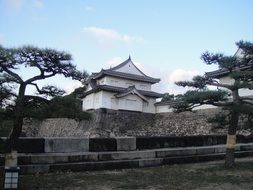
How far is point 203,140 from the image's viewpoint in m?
11.7

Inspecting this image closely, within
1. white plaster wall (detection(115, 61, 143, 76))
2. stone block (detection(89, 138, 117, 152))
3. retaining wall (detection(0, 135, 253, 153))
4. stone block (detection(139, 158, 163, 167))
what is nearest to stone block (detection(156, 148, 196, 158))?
stone block (detection(139, 158, 163, 167))

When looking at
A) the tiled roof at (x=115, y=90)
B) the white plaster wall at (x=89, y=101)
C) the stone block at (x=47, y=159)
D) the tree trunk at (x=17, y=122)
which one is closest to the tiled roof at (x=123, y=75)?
the tiled roof at (x=115, y=90)

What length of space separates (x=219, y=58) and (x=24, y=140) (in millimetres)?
5692

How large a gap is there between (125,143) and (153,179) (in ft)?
9.90

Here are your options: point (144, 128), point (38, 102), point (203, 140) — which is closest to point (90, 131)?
point (144, 128)

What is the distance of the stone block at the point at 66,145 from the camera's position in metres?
9.14

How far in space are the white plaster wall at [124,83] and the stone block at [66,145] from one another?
25762mm

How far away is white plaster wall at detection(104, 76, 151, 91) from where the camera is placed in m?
35.2

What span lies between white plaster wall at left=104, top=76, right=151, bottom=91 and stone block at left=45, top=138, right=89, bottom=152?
25.8m

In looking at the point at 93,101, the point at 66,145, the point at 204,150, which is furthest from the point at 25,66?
the point at 93,101

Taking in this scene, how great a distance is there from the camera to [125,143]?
9.99 metres

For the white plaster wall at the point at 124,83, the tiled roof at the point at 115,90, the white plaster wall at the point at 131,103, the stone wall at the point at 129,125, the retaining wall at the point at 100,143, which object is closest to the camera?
the retaining wall at the point at 100,143

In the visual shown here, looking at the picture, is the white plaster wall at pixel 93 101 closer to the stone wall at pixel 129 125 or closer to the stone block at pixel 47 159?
the stone wall at pixel 129 125

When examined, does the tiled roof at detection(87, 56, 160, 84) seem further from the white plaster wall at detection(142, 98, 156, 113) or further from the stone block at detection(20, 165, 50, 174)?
the stone block at detection(20, 165, 50, 174)
